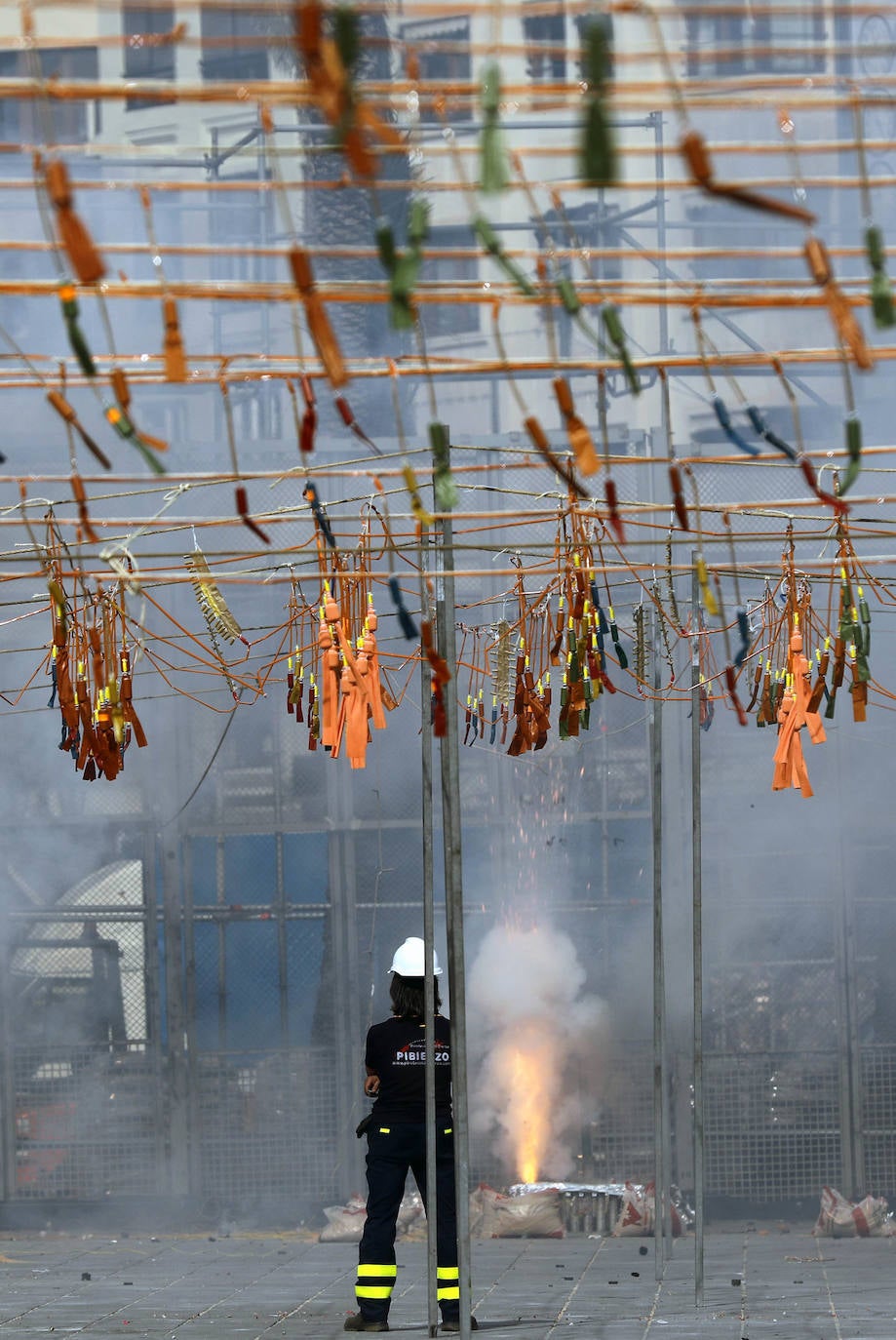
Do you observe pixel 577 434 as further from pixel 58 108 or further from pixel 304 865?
pixel 58 108

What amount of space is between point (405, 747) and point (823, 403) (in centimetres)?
397

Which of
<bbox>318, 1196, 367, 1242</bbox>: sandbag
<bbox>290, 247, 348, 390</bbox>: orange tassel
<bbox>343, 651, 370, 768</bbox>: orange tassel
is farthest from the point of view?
<bbox>318, 1196, 367, 1242</bbox>: sandbag

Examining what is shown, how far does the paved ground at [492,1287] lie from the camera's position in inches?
381

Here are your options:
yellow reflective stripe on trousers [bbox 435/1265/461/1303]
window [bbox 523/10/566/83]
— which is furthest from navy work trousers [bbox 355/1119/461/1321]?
window [bbox 523/10/566/83]

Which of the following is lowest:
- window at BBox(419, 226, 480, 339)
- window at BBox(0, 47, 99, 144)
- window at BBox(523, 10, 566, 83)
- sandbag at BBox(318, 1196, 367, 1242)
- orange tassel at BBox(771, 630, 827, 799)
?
sandbag at BBox(318, 1196, 367, 1242)

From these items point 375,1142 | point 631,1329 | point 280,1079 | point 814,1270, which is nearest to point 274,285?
point 375,1142

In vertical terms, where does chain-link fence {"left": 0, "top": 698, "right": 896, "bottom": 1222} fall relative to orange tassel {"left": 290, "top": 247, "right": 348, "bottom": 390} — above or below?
below

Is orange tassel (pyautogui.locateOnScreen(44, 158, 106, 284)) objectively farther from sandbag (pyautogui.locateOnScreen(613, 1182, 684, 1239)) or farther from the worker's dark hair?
sandbag (pyautogui.locateOnScreen(613, 1182, 684, 1239))

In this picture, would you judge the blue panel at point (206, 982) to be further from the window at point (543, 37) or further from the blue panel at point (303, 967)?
the window at point (543, 37)

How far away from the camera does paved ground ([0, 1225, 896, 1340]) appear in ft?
31.8

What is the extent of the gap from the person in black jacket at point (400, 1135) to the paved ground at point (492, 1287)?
28 centimetres

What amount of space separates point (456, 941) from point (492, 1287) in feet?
12.7

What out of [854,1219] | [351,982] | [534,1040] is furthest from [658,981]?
[351,982]

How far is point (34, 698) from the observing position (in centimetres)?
1428
